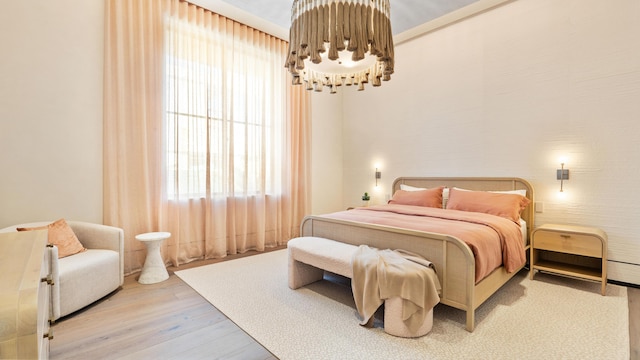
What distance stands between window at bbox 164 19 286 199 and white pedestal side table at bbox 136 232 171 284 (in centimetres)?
69

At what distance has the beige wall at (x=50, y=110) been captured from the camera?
276 cm

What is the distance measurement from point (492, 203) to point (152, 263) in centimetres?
384

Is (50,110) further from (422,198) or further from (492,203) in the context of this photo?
(492,203)

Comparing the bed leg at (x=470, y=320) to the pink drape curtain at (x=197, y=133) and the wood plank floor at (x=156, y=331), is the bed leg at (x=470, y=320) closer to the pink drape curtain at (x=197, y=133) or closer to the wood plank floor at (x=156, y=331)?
the wood plank floor at (x=156, y=331)

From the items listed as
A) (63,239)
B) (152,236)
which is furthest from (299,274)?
(63,239)

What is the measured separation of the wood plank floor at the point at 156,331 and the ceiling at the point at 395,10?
349 centimetres

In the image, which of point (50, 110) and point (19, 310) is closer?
point (19, 310)

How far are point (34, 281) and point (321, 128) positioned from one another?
16.2 ft

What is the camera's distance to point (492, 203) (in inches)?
134

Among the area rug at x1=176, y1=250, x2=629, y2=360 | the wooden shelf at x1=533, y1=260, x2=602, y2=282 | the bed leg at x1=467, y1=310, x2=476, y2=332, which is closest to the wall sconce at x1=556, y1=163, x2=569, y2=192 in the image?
the wooden shelf at x1=533, y1=260, x2=602, y2=282

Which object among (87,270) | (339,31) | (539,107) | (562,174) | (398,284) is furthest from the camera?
(539,107)

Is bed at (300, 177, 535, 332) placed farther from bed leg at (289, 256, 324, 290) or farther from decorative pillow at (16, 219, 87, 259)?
decorative pillow at (16, 219, 87, 259)

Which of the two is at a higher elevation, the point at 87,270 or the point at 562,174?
the point at 562,174

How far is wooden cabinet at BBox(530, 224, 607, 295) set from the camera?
9.32 ft
